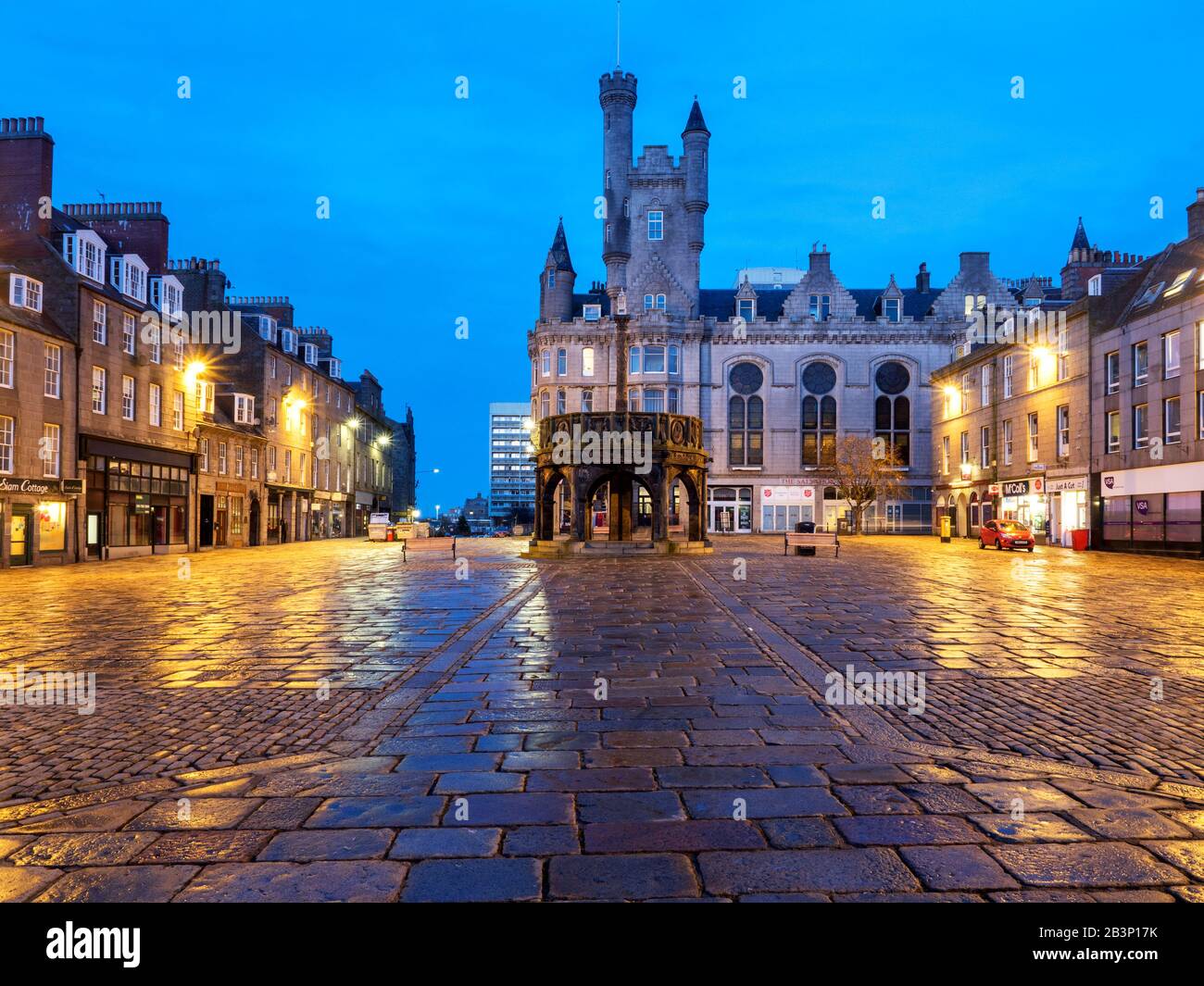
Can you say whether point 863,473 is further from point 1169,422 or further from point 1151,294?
point 1169,422

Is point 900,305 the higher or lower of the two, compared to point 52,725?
higher

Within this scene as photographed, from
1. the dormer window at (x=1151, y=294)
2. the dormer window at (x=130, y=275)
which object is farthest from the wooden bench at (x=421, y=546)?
the dormer window at (x=1151, y=294)

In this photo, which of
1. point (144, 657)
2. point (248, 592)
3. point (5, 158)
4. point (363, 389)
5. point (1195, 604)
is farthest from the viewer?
point (363, 389)

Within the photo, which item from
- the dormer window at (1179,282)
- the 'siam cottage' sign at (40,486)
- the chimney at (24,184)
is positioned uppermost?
the chimney at (24,184)

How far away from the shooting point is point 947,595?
15.7 meters

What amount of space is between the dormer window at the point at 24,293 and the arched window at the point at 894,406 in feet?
172

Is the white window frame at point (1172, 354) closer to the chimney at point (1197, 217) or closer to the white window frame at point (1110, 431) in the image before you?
the white window frame at point (1110, 431)

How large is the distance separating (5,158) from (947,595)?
1387 inches

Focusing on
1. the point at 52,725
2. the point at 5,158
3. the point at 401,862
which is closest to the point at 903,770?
the point at 401,862

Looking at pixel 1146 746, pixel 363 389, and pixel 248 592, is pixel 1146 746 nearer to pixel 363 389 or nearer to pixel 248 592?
pixel 248 592

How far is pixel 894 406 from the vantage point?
61906 mm

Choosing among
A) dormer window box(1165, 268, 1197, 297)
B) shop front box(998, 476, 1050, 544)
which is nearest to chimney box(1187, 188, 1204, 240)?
dormer window box(1165, 268, 1197, 297)

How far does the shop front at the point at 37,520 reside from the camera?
84.0 feet

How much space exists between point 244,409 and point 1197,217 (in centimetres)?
4664
